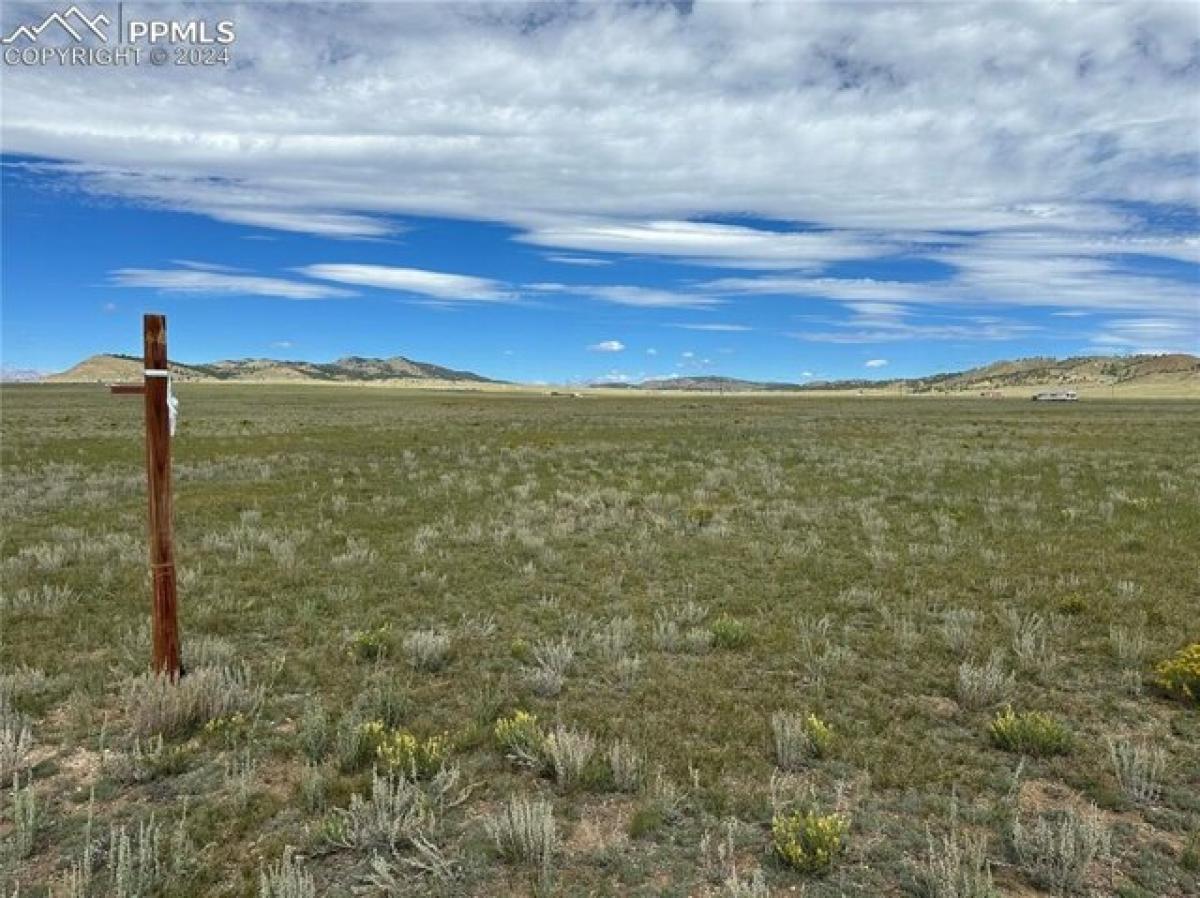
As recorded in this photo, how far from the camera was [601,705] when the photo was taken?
6887mm

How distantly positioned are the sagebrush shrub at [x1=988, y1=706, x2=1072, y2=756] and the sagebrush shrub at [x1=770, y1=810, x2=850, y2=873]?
2129mm

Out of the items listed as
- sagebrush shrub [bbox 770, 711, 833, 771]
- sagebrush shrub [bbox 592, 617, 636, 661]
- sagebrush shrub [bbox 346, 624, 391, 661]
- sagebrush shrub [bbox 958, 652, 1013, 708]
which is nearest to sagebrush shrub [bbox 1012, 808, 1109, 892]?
sagebrush shrub [bbox 770, 711, 833, 771]

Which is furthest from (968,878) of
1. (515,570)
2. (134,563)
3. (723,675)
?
(134,563)

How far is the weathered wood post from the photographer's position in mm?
6445

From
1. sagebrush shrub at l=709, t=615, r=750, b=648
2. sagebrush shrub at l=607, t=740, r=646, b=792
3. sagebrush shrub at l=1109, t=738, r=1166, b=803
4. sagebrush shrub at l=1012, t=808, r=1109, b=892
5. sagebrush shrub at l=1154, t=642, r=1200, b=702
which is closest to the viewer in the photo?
sagebrush shrub at l=1012, t=808, r=1109, b=892

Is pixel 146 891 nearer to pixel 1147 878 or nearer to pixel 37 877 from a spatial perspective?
pixel 37 877

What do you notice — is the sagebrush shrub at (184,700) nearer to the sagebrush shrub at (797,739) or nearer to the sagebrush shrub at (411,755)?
the sagebrush shrub at (411,755)

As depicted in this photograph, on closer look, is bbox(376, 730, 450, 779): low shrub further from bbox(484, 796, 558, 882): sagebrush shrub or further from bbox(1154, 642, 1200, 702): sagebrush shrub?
bbox(1154, 642, 1200, 702): sagebrush shrub

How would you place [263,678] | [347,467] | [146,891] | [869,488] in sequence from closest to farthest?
[146,891], [263,678], [869,488], [347,467]

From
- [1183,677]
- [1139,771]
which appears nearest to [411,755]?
[1139,771]

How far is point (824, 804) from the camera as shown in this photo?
524cm

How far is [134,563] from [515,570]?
602 cm

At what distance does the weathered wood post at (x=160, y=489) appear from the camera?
645 cm

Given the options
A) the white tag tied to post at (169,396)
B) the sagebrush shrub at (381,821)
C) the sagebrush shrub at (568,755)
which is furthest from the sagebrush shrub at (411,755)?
the white tag tied to post at (169,396)
